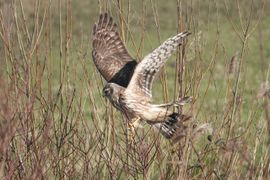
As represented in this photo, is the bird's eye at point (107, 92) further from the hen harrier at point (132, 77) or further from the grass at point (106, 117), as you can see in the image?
the grass at point (106, 117)

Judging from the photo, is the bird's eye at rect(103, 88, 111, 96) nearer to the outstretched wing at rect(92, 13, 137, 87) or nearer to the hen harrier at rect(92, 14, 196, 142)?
the hen harrier at rect(92, 14, 196, 142)

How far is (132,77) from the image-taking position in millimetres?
5160

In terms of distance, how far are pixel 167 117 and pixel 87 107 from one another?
8.18 m

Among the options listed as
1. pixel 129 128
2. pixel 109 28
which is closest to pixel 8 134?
pixel 129 128

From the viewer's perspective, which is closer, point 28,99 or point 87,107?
point 28,99

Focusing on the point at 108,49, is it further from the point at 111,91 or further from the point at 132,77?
the point at 111,91

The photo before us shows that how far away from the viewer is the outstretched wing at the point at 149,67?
16.1ft

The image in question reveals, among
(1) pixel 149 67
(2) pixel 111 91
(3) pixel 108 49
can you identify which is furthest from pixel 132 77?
(3) pixel 108 49

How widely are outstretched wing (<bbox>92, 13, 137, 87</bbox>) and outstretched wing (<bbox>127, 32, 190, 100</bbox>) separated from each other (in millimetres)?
435

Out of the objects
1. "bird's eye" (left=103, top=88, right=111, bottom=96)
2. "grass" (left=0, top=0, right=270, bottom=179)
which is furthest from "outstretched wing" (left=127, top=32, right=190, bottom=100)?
"bird's eye" (left=103, top=88, right=111, bottom=96)

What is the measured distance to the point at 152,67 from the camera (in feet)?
16.7

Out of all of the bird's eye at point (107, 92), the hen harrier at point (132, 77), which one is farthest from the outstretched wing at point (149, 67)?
the bird's eye at point (107, 92)

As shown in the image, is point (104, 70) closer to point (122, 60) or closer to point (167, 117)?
point (122, 60)

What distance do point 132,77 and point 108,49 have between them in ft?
2.19
